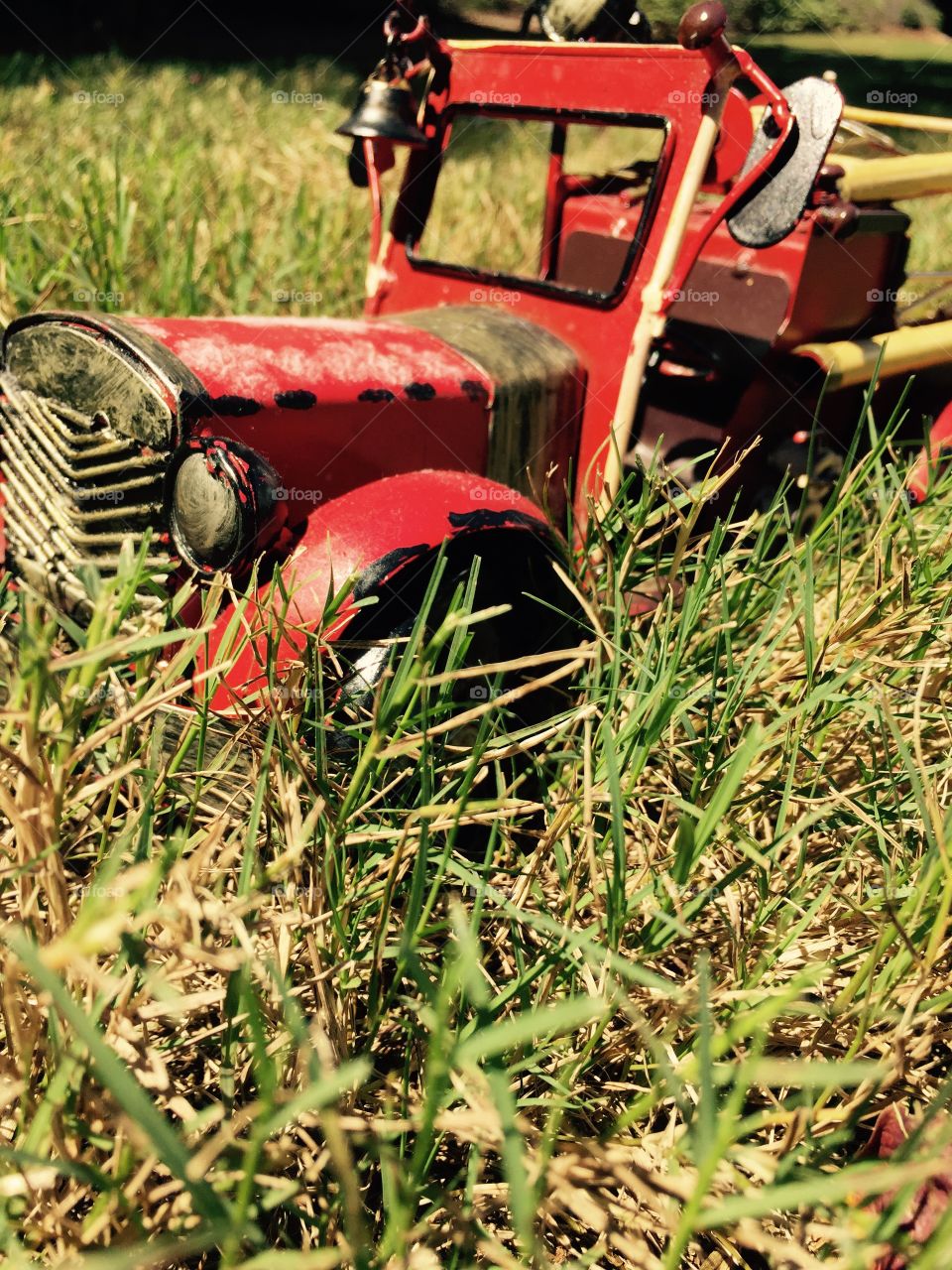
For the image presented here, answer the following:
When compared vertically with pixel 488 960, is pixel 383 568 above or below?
above

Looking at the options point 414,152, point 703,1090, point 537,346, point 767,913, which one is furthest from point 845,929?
point 414,152

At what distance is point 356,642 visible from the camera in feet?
4.85

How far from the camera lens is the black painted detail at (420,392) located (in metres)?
2.03

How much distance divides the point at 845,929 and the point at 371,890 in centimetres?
67

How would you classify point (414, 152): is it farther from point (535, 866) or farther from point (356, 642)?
point (535, 866)

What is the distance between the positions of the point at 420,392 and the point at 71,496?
680 millimetres

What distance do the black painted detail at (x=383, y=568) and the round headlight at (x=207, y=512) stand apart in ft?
0.66

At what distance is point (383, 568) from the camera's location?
5.28 feet
